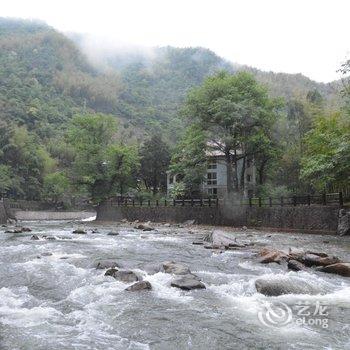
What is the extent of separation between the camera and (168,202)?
143 feet

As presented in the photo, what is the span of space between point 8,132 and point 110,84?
329 feet

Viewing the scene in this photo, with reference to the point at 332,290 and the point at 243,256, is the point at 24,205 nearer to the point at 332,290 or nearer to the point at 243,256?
the point at 243,256

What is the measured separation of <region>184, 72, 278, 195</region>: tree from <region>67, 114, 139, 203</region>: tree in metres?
14.3

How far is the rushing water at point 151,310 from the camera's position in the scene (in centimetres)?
643

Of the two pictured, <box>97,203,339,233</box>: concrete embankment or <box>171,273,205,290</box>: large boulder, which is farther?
<box>97,203,339,233</box>: concrete embankment

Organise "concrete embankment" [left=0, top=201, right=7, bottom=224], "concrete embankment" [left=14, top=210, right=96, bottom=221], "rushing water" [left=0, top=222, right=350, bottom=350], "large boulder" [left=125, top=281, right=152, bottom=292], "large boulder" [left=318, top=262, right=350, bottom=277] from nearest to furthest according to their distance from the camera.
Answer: "rushing water" [left=0, top=222, right=350, bottom=350]
"large boulder" [left=125, top=281, right=152, bottom=292]
"large boulder" [left=318, top=262, right=350, bottom=277]
"concrete embankment" [left=0, top=201, right=7, bottom=224]
"concrete embankment" [left=14, top=210, right=96, bottom=221]

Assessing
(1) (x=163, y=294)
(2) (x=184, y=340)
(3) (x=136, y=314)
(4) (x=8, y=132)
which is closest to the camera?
(2) (x=184, y=340)

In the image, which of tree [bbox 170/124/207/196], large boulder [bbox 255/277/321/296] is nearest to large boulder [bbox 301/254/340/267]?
large boulder [bbox 255/277/321/296]

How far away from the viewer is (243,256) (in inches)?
587

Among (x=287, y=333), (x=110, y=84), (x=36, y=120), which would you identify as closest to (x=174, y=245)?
(x=287, y=333)

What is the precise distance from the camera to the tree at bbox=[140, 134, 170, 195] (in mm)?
57688

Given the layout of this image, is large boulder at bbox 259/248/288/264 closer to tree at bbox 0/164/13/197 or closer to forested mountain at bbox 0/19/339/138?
tree at bbox 0/164/13/197

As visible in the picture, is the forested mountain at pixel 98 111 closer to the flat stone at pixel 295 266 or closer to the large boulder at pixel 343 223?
the large boulder at pixel 343 223

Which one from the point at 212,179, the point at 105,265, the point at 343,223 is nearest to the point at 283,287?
the point at 105,265
